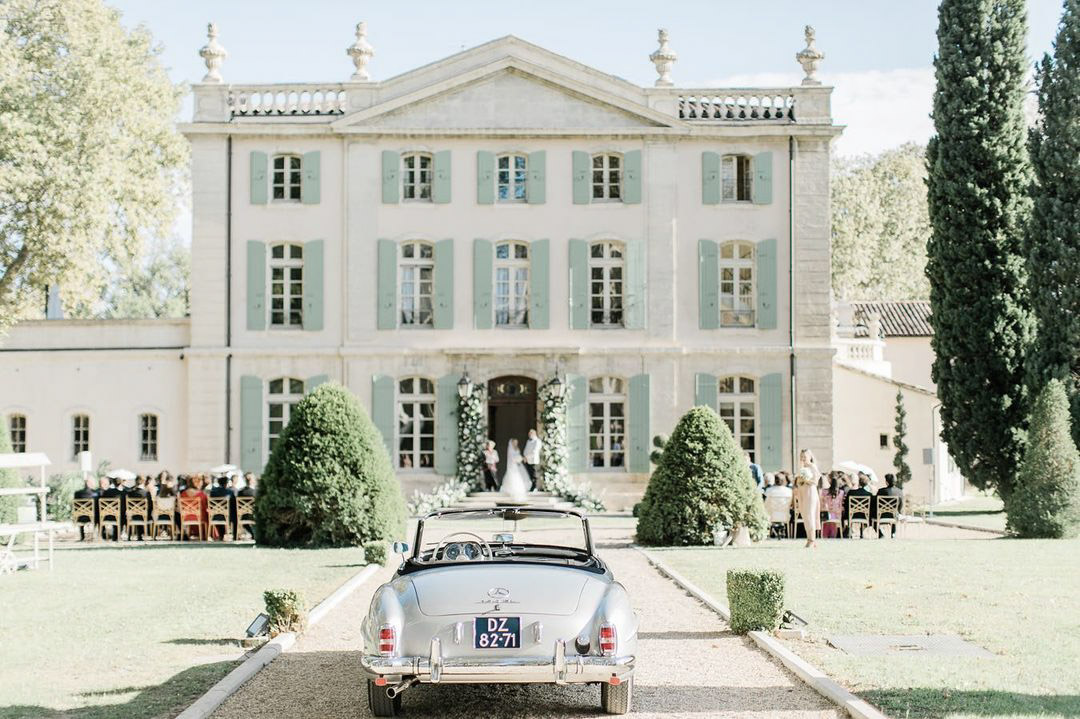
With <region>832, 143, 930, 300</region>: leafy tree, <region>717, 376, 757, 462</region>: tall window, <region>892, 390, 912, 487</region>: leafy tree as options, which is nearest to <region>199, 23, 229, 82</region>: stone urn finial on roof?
<region>717, 376, 757, 462</region>: tall window

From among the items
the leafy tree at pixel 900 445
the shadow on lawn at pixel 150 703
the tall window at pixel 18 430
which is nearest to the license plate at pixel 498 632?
the shadow on lawn at pixel 150 703

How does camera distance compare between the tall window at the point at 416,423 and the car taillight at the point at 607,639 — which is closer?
the car taillight at the point at 607,639

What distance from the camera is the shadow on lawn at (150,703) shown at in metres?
7.98

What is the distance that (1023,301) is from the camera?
94.0 ft

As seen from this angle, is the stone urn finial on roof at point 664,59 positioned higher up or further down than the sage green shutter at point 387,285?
higher up

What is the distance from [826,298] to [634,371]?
4.53 metres

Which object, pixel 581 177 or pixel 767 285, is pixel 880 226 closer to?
pixel 767 285

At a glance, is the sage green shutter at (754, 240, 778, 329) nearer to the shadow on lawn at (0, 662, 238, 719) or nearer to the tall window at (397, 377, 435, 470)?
the tall window at (397, 377, 435, 470)

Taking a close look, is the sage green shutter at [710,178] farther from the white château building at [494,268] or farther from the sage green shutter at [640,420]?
the sage green shutter at [640,420]

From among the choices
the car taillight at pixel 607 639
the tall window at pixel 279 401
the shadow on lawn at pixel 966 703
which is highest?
the tall window at pixel 279 401

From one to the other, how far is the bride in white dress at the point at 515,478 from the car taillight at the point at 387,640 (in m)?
21.9

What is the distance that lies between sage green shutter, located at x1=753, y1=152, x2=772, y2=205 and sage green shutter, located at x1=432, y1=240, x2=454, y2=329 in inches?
269

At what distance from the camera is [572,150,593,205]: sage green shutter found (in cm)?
3127

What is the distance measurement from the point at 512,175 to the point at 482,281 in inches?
97.6
